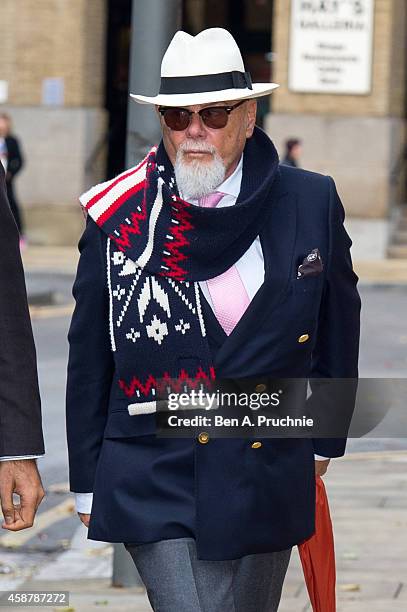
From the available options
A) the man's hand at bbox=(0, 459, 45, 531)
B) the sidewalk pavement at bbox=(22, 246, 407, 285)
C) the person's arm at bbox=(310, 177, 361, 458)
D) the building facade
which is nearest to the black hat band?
the person's arm at bbox=(310, 177, 361, 458)

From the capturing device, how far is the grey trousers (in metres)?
4.26

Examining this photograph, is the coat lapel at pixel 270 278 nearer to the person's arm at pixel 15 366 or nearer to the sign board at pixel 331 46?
the person's arm at pixel 15 366

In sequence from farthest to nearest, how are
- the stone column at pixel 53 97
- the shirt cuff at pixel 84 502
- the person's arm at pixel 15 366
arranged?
1. the stone column at pixel 53 97
2. the shirt cuff at pixel 84 502
3. the person's arm at pixel 15 366

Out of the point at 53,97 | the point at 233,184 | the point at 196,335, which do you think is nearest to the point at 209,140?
the point at 233,184

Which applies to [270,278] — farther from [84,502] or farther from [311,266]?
[84,502]

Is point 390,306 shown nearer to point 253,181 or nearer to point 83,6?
point 83,6

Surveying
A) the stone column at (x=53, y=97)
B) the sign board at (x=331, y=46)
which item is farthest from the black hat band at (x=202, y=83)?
the stone column at (x=53, y=97)

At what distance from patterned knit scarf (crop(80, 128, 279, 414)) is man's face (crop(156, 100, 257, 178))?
10cm

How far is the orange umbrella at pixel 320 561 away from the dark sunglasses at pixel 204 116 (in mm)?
1085

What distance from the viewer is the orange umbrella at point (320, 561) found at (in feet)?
15.6

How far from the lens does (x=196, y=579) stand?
14.1 ft

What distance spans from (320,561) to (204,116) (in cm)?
131

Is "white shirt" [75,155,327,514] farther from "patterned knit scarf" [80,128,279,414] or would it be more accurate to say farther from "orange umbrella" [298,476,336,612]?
"orange umbrella" [298,476,336,612]

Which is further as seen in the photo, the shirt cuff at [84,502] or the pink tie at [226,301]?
the shirt cuff at [84,502]
